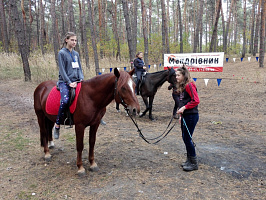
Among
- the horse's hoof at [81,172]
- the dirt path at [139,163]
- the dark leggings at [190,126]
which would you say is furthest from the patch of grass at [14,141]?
the dark leggings at [190,126]

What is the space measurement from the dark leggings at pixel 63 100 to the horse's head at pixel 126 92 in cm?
99

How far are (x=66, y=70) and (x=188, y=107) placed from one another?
2366mm

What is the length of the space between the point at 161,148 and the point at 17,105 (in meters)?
7.07

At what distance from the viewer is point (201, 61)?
12359mm

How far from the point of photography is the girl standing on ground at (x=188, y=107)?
3590 millimetres

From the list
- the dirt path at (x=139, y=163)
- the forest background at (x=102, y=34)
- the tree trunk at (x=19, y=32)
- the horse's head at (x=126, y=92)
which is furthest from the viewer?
the forest background at (x=102, y=34)

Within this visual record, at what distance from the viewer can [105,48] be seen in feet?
76.6

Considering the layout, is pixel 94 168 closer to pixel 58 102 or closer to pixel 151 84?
pixel 58 102

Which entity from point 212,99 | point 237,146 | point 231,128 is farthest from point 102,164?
point 212,99

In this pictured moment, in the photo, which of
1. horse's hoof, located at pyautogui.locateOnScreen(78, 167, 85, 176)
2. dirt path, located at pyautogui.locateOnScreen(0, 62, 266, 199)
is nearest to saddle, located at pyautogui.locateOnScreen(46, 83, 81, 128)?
horse's hoof, located at pyautogui.locateOnScreen(78, 167, 85, 176)

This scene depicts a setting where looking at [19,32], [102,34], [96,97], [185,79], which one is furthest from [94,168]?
[102,34]

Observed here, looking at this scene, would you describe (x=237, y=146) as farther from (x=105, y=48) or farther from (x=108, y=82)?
(x=105, y=48)

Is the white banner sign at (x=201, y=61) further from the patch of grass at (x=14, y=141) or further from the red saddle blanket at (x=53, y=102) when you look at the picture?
the red saddle blanket at (x=53, y=102)

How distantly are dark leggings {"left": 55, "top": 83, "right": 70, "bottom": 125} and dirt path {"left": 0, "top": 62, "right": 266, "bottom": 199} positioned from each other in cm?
102
